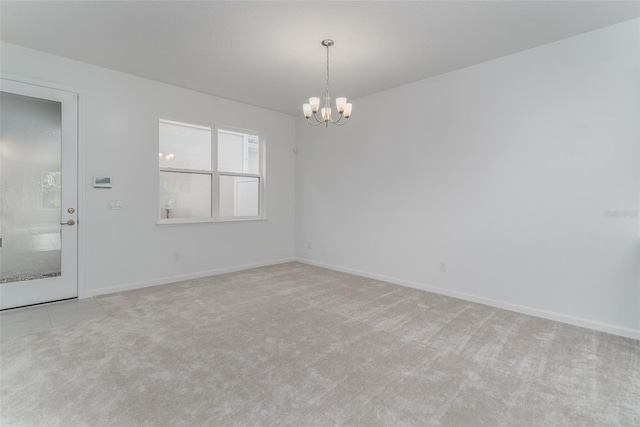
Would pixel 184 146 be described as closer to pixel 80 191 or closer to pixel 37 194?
pixel 80 191

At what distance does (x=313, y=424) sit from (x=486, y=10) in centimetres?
333

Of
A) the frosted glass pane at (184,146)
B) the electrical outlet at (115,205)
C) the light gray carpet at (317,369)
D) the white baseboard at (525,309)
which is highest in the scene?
the frosted glass pane at (184,146)

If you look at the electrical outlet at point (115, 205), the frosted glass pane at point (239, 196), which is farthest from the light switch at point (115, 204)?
the frosted glass pane at point (239, 196)

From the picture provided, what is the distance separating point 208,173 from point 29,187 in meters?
2.12

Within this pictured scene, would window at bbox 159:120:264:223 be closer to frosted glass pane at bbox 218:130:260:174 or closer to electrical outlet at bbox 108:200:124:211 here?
frosted glass pane at bbox 218:130:260:174

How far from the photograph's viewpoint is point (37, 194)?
140 inches

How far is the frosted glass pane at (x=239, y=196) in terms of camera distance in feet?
17.4

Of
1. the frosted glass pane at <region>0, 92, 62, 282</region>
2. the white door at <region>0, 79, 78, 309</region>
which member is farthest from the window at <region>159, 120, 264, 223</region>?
the frosted glass pane at <region>0, 92, 62, 282</region>

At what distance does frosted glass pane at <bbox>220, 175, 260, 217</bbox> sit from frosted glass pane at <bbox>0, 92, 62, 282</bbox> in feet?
Answer: 7.05

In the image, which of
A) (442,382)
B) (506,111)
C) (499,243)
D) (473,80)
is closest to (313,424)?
(442,382)

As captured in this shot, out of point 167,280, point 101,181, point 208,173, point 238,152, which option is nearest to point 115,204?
point 101,181

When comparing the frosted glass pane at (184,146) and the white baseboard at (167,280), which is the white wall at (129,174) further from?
the frosted glass pane at (184,146)

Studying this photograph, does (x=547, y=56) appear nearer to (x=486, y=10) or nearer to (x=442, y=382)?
(x=486, y=10)

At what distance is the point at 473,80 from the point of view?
3.79 metres
